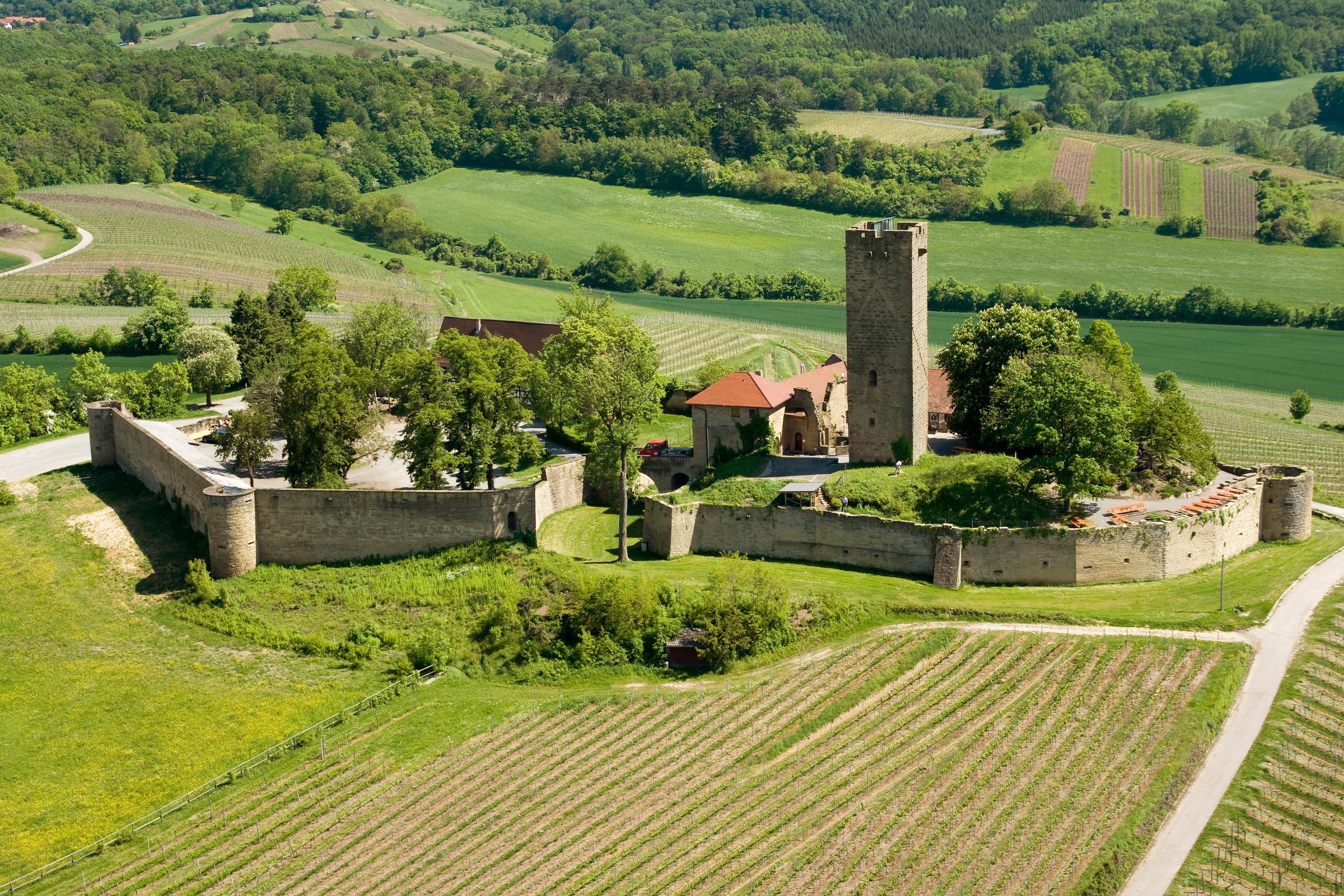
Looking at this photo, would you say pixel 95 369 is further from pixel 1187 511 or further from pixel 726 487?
pixel 1187 511

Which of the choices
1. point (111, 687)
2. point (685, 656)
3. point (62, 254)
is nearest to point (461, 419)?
point (685, 656)

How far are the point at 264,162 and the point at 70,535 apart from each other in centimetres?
9119

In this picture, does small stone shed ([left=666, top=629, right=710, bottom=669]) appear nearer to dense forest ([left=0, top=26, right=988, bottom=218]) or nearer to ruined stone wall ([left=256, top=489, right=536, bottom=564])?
ruined stone wall ([left=256, top=489, right=536, bottom=564])

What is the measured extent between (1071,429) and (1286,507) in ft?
29.8

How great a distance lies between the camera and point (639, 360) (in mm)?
57094

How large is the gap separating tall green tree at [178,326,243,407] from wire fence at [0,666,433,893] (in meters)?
28.4

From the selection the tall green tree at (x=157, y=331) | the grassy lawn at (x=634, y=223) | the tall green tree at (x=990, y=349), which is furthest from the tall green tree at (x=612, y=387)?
the grassy lawn at (x=634, y=223)

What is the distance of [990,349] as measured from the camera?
59.4m

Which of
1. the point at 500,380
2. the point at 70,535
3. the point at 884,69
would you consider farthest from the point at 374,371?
the point at 884,69

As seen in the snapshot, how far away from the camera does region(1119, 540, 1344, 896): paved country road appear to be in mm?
37312

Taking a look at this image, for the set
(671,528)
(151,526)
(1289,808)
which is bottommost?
(1289,808)

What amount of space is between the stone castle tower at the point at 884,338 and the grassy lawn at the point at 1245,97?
431 ft

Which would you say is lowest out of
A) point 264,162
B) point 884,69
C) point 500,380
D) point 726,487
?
point 726,487

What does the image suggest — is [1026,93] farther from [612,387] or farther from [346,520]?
[346,520]
